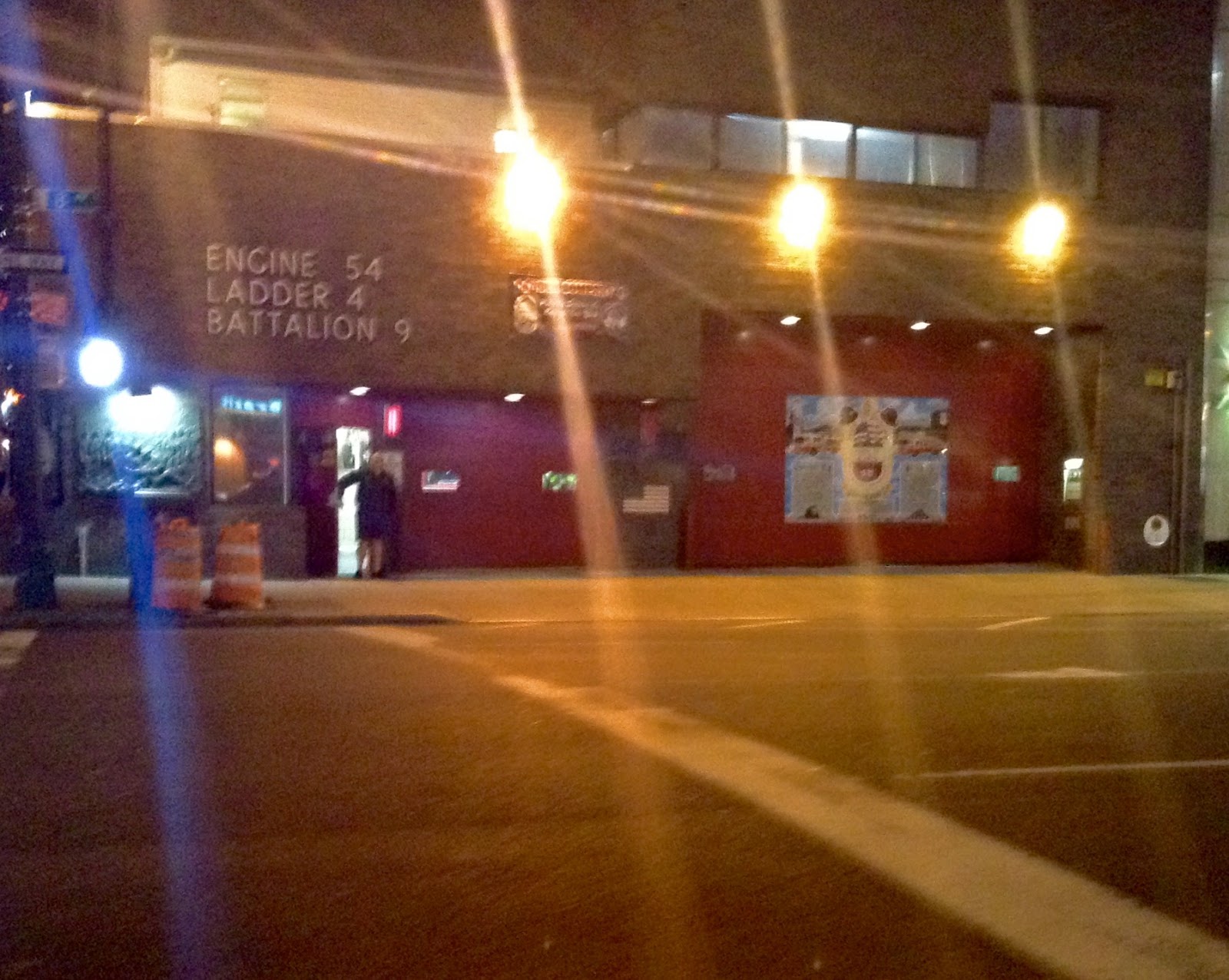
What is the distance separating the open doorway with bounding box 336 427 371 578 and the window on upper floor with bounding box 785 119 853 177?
772cm

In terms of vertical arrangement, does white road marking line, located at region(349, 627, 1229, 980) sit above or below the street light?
below

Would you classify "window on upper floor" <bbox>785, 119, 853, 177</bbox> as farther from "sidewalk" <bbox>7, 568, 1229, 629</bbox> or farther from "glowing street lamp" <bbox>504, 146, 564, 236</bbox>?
"sidewalk" <bbox>7, 568, 1229, 629</bbox>

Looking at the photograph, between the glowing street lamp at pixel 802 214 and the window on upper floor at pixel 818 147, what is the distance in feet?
1.45

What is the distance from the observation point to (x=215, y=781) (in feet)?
26.1

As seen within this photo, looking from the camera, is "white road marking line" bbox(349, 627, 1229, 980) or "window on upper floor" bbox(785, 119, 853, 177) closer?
"white road marking line" bbox(349, 627, 1229, 980)

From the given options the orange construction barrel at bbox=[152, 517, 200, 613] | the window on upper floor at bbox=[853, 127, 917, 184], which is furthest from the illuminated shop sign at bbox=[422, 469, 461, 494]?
the window on upper floor at bbox=[853, 127, 917, 184]

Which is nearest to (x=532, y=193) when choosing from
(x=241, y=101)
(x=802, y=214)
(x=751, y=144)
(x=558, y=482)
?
(x=751, y=144)

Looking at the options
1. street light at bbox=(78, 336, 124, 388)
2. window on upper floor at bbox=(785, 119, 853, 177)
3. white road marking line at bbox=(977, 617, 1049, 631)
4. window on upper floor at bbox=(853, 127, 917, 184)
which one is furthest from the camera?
window on upper floor at bbox=(853, 127, 917, 184)

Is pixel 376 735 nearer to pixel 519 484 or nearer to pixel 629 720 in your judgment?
pixel 629 720

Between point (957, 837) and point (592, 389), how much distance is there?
14380mm

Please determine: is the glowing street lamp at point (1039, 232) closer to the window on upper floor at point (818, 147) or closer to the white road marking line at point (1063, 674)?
the window on upper floor at point (818, 147)

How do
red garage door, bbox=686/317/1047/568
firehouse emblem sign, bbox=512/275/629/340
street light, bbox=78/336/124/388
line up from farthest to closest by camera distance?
1. red garage door, bbox=686/317/1047/568
2. firehouse emblem sign, bbox=512/275/629/340
3. street light, bbox=78/336/124/388

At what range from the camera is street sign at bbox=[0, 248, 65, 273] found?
49.0 ft

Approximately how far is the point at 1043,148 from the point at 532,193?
8.58m
